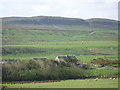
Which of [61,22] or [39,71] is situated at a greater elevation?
[39,71]

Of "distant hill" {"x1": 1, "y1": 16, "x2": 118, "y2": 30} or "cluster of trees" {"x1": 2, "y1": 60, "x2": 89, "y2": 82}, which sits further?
"distant hill" {"x1": 1, "y1": 16, "x2": 118, "y2": 30}

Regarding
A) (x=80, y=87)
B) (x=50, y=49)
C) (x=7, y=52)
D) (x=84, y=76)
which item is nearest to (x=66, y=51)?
(x=50, y=49)

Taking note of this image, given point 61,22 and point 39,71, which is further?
point 61,22

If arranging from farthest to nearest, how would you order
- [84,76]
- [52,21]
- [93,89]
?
[52,21], [84,76], [93,89]

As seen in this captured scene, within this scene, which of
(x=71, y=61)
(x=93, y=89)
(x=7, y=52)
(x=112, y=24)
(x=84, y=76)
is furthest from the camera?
(x=112, y=24)

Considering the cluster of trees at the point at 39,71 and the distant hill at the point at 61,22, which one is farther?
the distant hill at the point at 61,22

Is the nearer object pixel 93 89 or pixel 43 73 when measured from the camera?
pixel 93 89

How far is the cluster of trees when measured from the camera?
3194cm

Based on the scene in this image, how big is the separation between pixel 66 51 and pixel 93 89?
39271 millimetres

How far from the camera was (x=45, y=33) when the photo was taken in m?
106

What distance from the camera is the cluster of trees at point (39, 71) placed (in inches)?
1257

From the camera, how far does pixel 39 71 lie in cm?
3297

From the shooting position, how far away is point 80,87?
85.9ft

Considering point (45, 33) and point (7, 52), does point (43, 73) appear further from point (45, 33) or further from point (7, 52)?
point (45, 33)
